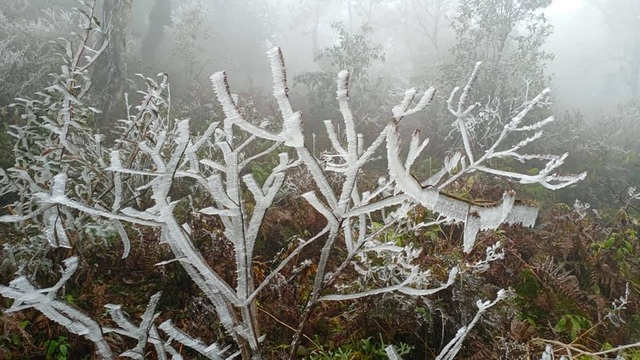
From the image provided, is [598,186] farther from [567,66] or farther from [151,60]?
[567,66]

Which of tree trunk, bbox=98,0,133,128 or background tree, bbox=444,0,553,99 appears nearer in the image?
tree trunk, bbox=98,0,133,128

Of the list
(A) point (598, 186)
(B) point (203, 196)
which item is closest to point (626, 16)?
(A) point (598, 186)

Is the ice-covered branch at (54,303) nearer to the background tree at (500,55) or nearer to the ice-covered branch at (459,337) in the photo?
the ice-covered branch at (459,337)

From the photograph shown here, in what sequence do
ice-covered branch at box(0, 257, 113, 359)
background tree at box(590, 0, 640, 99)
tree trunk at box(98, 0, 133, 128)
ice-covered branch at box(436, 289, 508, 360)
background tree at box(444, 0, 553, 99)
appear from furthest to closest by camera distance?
1. background tree at box(590, 0, 640, 99)
2. background tree at box(444, 0, 553, 99)
3. tree trunk at box(98, 0, 133, 128)
4. ice-covered branch at box(436, 289, 508, 360)
5. ice-covered branch at box(0, 257, 113, 359)

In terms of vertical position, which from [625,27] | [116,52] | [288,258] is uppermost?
[625,27]

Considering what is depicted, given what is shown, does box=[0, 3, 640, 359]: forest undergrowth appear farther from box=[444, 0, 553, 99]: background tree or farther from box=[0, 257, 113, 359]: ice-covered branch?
box=[444, 0, 553, 99]: background tree

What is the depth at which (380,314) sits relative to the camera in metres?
2.50

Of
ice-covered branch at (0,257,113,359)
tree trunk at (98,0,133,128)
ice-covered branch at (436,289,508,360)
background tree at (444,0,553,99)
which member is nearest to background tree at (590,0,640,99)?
background tree at (444,0,553,99)

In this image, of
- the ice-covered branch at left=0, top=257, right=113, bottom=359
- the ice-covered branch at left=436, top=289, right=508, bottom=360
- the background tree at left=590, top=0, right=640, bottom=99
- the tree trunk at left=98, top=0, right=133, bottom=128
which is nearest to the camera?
the ice-covered branch at left=0, top=257, right=113, bottom=359

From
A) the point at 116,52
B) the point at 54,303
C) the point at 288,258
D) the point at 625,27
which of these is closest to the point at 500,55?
the point at 116,52

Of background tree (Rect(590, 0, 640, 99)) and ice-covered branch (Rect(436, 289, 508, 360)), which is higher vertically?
background tree (Rect(590, 0, 640, 99))

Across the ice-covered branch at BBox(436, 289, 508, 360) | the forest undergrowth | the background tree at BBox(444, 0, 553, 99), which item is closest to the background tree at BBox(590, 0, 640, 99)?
the background tree at BBox(444, 0, 553, 99)

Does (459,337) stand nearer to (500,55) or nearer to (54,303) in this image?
(54,303)

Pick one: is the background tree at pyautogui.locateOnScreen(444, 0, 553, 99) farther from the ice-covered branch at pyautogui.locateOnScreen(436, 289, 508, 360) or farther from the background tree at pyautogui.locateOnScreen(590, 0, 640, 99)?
the background tree at pyautogui.locateOnScreen(590, 0, 640, 99)
